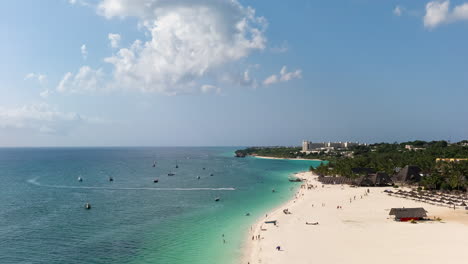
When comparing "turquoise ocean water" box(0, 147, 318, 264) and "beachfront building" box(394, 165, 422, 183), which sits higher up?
"beachfront building" box(394, 165, 422, 183)

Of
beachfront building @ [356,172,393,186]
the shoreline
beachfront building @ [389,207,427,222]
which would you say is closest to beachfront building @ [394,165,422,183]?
beachfront building @ [356,172,393,186]

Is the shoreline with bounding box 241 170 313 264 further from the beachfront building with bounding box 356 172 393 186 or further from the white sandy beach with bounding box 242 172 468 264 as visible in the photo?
the beachfront building with bounding box 356 172 393 186

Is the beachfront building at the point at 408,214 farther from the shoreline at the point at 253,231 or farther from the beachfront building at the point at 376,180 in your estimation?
the beachfront building at the point at 376,180

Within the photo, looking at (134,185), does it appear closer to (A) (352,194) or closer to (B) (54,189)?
(B) (54,189)

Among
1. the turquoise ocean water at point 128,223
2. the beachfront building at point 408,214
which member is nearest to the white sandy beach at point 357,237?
the beachfront building at point 408,214

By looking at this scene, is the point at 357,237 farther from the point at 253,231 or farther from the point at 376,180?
the point at 376,180

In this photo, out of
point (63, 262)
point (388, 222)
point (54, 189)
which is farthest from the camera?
point (54, 189)

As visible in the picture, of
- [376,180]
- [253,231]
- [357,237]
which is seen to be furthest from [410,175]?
[253,231]

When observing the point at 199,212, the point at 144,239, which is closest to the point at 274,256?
the point at 144,239
